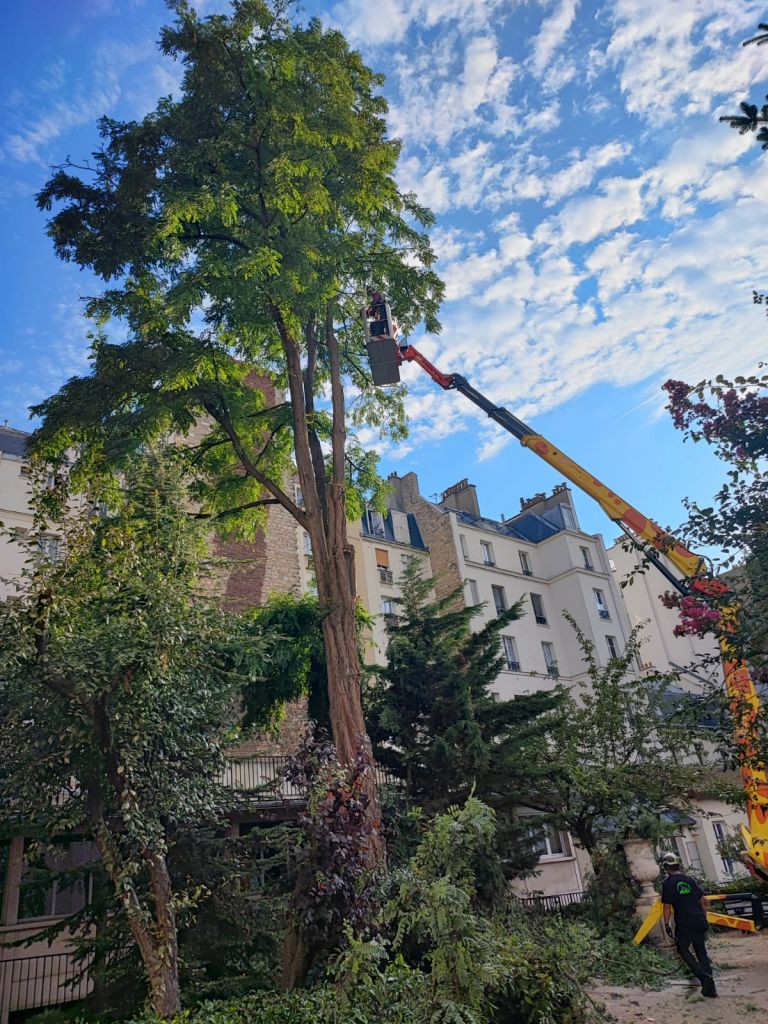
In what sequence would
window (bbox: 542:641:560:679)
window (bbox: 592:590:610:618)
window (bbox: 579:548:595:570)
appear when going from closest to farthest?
1. window (bbox: 542:641:560:679)
2. window (bbox: 592:590:610:618)
3. window (bbox: 579:548:595:570)

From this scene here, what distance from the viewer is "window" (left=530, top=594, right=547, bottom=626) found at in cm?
3359

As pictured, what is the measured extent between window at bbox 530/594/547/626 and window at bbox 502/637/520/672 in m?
2.70

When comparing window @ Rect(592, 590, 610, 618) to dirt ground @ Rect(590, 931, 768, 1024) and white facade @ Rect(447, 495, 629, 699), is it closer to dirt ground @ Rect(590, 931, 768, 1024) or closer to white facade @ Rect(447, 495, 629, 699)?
white facade @ Rect(447, 495, 629, 699)

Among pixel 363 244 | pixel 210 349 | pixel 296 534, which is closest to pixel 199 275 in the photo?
pixel 210 349

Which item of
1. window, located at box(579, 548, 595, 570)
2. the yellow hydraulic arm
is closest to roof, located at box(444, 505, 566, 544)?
window, located at box(579, 548, 595, 570)

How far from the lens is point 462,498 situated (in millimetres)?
36625

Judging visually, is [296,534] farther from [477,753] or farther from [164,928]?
[164,928]

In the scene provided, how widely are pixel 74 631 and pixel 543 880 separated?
1895 centimetres

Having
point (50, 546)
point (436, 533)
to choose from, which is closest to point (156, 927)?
point (50, 546)

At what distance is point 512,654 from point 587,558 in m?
8.11

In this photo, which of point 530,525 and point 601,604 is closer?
point 601,604

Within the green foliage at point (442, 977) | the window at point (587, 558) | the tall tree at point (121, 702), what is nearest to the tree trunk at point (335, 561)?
the tall tree at point (121, 702)

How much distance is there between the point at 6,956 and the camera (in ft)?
42.5

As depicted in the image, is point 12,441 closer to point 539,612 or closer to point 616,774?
point 616,774
